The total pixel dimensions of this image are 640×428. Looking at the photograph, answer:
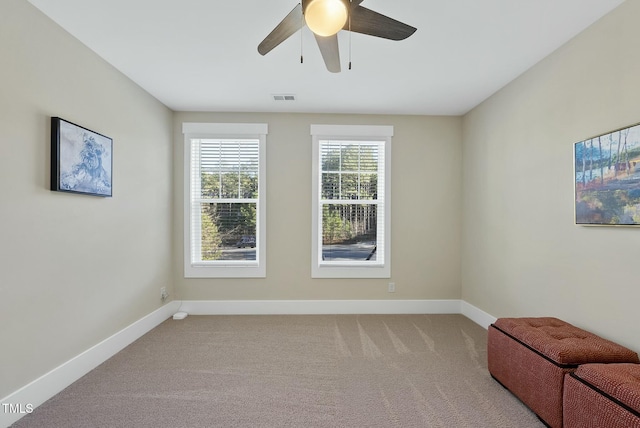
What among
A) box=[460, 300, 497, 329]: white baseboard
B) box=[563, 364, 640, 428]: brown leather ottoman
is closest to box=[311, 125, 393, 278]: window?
box=[460, 300, 497, 329]: white baseboard

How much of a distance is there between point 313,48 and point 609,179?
2.38 m

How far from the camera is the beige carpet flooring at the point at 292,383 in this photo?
7.30 feet

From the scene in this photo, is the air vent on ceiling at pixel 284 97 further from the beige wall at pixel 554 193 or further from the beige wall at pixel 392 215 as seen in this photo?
the beige wall at pixel 554 193

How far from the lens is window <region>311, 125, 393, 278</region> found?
15.0ft

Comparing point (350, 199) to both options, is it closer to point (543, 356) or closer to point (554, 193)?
point (554, 193)

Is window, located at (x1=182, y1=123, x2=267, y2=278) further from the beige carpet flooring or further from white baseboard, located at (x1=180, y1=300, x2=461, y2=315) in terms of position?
the beige carpet flooring

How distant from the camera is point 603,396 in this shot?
1.71 m

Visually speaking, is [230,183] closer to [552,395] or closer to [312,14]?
[312,14]

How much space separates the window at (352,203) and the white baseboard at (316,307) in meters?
0.39

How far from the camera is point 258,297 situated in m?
4.54

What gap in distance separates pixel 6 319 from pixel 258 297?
8.93 ft

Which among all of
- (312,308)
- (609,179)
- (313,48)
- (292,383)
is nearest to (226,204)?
(312,308)

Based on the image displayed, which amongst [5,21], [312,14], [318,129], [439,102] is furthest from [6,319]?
[439,102]

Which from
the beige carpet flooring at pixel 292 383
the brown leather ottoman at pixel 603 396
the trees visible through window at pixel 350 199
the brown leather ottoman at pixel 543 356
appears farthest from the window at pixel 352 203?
the brown leather ottoman at pixel 603 396
